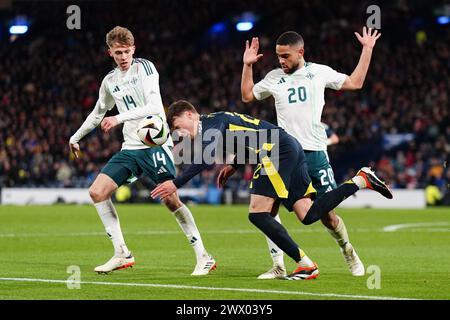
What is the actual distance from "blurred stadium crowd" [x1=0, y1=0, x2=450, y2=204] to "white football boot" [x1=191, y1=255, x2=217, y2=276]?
2008 cm

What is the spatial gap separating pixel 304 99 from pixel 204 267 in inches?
87.4

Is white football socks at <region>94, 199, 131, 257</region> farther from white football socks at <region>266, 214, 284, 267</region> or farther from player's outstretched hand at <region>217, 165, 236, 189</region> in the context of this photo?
white football socks at <region>266, 214, 284, 267</region>

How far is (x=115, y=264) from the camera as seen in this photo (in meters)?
11.2

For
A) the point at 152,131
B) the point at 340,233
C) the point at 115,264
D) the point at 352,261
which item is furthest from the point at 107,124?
the point at 352,261

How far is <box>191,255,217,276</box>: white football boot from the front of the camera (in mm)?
11258

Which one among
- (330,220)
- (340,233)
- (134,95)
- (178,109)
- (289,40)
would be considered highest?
(289,40)

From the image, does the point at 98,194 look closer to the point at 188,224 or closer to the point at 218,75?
the point at 188,224

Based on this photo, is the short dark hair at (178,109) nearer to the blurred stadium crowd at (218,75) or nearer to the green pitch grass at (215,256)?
the green pitch grass at (215,256)

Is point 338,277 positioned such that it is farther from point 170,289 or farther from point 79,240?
point 79,240

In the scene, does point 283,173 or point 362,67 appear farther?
point 362,67

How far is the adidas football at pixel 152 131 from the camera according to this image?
11.0 m

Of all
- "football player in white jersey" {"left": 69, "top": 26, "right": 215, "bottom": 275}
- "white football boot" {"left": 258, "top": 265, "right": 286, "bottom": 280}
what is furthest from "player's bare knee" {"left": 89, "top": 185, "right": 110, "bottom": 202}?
"white football boot" {"left": 258, "top": 265, "right": 286, "bottom": 280}

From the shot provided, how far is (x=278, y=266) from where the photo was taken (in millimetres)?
10914
